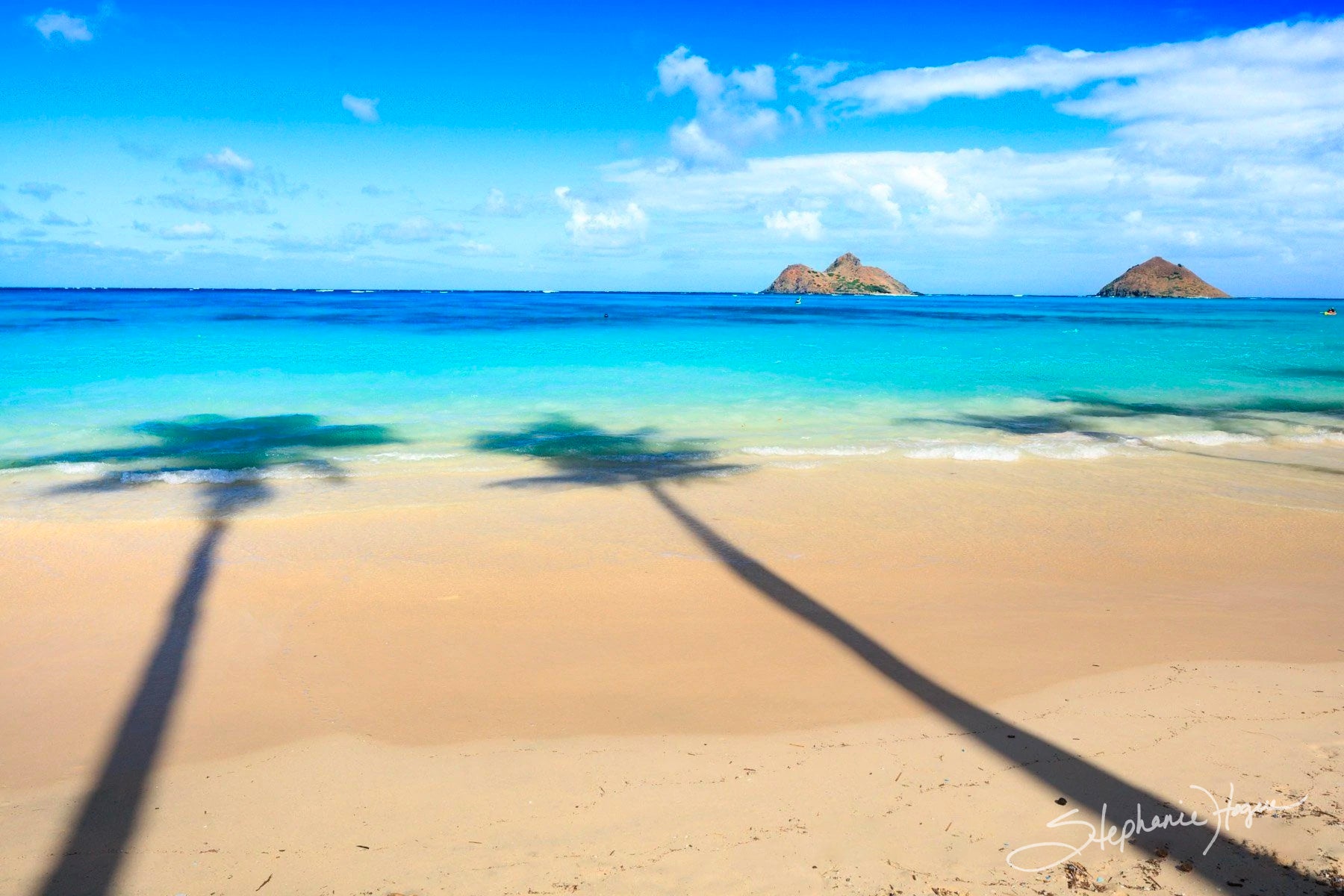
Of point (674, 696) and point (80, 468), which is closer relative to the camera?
point (674, 696)

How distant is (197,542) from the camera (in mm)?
7148

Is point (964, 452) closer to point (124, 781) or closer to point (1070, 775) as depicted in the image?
point (1070, 775)

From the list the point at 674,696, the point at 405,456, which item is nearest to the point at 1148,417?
the point at 405,456

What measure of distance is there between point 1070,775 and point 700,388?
1672cm

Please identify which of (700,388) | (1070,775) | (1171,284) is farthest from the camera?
(1171,284)

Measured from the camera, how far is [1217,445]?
40.9 ft

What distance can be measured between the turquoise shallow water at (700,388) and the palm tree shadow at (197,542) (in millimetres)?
602

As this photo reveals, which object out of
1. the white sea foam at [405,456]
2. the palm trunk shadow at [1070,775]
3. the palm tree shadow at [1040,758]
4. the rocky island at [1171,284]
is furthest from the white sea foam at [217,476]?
the rocky island at [1171,284]

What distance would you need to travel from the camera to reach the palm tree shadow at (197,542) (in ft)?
10.7

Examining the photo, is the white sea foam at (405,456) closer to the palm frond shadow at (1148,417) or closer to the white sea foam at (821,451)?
the white sea foam at (821,451)

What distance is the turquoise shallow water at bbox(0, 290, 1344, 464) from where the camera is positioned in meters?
13.1

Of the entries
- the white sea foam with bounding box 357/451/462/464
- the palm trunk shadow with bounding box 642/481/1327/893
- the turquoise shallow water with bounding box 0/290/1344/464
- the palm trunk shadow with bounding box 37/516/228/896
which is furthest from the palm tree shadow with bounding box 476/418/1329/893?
the turquoise shallow water with bounding box 0/290/1344/464

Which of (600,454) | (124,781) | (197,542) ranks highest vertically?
(600,454)

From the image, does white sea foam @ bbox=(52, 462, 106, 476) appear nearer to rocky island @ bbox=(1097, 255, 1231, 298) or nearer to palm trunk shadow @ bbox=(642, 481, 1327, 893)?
palm trunk shadow @ bbox=(642, 481, 1327, 893)
